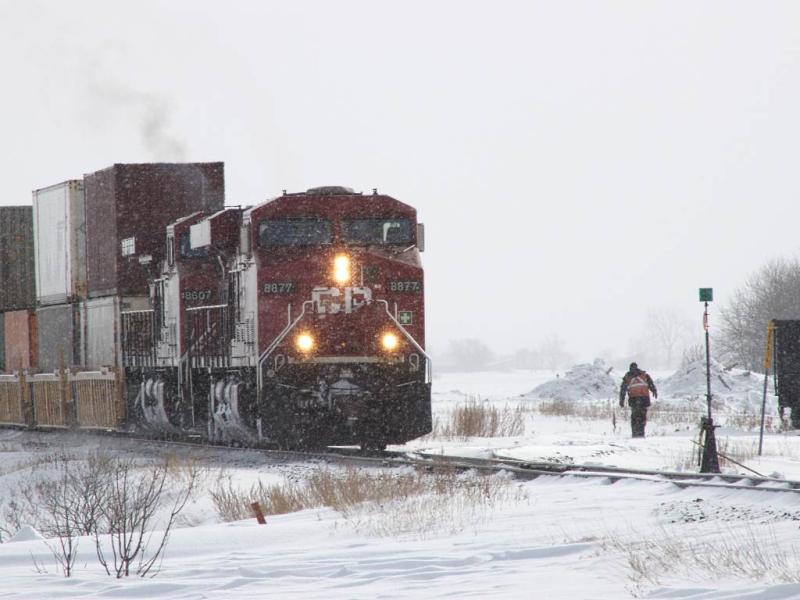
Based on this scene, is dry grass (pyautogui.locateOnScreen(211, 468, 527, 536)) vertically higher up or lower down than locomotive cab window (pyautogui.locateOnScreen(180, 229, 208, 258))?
lower down

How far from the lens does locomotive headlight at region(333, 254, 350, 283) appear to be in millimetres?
17797

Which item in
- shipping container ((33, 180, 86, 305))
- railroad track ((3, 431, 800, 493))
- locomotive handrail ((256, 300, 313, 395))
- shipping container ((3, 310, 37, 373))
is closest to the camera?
railroad track ((3, 431, 800, 493))

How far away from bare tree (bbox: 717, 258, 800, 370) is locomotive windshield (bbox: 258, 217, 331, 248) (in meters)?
48.5

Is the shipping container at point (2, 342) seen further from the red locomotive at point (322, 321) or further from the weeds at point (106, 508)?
the red locomotive at point (322, 321)

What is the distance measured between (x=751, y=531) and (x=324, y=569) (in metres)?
2.99

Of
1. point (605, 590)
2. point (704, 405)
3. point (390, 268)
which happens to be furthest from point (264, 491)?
point (704, 405)

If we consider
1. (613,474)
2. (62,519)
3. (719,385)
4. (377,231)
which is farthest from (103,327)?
(719,385)

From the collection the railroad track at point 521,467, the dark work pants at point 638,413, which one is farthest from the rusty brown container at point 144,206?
the dark work pants at point 638,413

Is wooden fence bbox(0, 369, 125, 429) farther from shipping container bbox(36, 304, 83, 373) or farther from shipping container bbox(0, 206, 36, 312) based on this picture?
shipping container bbox(0, 206, 36, 312)

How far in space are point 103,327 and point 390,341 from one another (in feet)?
24.9

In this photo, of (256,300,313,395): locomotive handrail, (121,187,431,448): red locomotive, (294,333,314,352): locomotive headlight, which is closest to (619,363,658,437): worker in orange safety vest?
(121,187,431,448): red locomotive

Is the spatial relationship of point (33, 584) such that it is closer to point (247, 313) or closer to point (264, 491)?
point (264, 491)

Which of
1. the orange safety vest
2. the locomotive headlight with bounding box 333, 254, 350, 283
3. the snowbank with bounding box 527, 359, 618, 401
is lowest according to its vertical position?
the snowbank with bounding box 527, 359, 618, 401

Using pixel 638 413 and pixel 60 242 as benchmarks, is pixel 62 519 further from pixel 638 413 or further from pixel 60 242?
pixel 60 242
